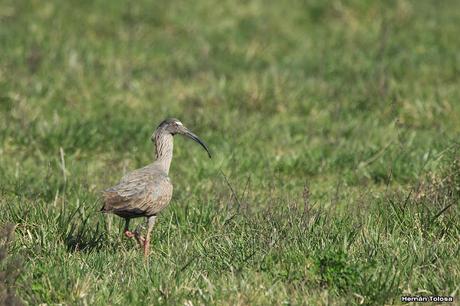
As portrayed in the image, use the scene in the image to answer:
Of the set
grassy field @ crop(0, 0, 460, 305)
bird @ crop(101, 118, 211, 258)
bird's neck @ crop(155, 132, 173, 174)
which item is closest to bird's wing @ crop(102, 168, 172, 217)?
bird @ crop(101, 118, 211, 258)

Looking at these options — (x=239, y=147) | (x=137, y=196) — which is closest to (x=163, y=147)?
(x=137, y=196)

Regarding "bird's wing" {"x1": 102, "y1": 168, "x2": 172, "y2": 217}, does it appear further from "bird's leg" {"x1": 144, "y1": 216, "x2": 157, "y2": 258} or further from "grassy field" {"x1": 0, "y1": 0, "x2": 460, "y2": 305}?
"grassy field" {"x1": 0, "y1": 0, "x2": 460, "y2": 305}

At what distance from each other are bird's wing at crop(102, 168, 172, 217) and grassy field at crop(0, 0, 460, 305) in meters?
0.33

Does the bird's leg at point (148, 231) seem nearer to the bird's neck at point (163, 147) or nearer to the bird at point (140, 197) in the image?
the bird at point (140, 197)

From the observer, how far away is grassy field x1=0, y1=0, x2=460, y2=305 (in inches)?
231

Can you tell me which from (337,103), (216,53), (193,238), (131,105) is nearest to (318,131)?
(337,103)

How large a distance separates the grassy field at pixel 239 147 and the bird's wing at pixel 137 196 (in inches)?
13.0

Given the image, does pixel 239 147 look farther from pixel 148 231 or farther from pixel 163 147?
pixel 148 231

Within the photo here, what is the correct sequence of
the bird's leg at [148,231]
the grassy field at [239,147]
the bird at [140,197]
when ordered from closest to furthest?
the grassy field at [239,147]
the bird's leg at [148,231]
the bird at [140,197]

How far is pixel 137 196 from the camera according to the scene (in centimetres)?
678

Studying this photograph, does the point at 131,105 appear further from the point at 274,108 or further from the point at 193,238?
the point at 193,238

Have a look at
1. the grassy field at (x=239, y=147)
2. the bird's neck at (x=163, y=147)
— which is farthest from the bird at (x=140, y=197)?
the bird's neck at (x=163, y=147)

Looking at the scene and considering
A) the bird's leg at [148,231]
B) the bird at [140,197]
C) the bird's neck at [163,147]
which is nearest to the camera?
the bird's leg at [148,231]

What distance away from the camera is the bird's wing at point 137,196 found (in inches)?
265
